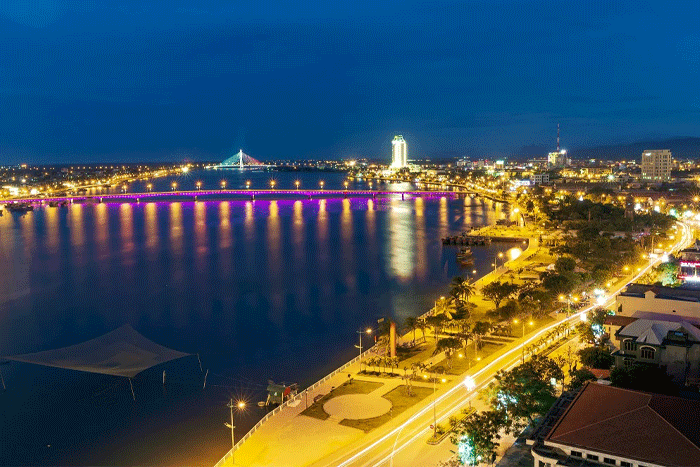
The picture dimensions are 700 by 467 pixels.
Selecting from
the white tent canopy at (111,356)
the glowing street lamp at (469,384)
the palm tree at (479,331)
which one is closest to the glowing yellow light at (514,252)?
the palm tree at (479,331)

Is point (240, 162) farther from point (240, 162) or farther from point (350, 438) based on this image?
point (350, 438)

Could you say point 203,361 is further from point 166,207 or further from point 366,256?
point 166,207

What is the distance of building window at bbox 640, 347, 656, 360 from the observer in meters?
9.30

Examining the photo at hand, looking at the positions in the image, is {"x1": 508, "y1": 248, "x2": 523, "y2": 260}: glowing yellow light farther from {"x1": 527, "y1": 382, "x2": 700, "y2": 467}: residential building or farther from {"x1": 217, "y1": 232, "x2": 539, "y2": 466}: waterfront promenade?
{"x1": 527, "y1": 382, "x2": 700, "y2": 467}: residential building

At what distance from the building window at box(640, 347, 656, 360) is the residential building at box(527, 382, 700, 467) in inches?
124

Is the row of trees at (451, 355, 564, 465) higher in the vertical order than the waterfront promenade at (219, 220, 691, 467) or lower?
higher

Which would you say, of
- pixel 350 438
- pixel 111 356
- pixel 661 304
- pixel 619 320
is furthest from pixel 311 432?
pixel 661 304

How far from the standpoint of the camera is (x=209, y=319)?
15.7 metres

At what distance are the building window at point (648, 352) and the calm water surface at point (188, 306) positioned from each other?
220 inches

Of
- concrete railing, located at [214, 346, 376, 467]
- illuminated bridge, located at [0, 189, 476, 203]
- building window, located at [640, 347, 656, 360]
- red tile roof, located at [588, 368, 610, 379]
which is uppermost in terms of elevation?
illuminated bridge, located at [0, 189, 476, 203]

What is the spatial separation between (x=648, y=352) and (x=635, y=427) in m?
3.87

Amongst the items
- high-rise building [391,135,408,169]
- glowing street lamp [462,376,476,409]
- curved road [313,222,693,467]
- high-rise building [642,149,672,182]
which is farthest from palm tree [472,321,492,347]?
high-rise building [391,135,408,169]

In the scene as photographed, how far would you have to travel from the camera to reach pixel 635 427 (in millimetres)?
5898

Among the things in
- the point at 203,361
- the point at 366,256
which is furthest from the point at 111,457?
the point at 366,256
